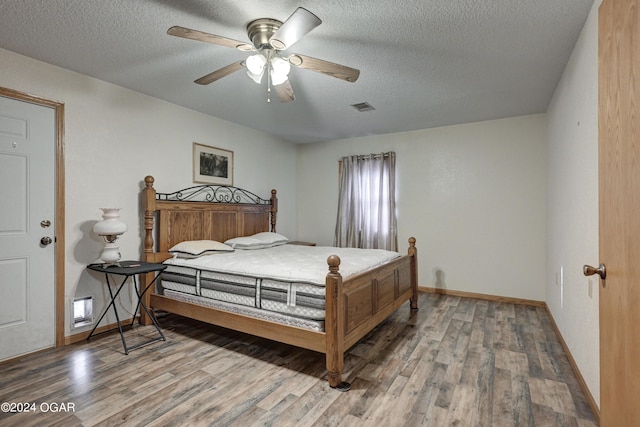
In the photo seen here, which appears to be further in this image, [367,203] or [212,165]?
[367,203]

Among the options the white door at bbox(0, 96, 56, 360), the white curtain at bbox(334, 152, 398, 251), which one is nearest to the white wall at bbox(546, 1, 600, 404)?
the white curtain at bbox(334, 152, 398, 251)

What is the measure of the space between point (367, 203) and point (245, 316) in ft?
9.94

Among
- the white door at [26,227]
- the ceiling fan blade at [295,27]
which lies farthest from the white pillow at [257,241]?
the ceiling fan blade at [295,27]

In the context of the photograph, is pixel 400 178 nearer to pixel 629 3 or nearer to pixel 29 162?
pixel 629 3

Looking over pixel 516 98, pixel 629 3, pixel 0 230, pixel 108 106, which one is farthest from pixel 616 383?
pixel 108 106

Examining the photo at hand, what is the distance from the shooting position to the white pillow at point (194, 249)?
340 centimetres

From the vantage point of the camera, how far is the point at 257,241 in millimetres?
4238

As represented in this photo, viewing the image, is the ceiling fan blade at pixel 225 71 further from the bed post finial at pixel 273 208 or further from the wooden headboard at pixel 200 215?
the bed post finial at pixel 273 208

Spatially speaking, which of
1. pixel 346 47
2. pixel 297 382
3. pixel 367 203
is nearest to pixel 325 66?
pixel 346 47

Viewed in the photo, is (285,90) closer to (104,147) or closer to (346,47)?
(346,47)

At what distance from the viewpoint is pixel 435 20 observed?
211 cm

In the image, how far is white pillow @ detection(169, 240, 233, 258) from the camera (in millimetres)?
3400

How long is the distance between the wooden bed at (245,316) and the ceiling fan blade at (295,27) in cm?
146

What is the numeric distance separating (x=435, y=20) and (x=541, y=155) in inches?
113
